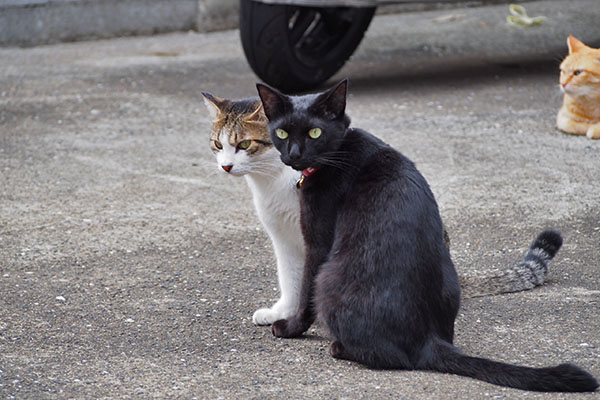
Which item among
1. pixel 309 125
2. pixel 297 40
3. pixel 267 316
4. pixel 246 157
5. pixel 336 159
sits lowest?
pixel 267 316

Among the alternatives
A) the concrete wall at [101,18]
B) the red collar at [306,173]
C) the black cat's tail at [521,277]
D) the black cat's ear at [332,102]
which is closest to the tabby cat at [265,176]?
the red collar at [306,173]

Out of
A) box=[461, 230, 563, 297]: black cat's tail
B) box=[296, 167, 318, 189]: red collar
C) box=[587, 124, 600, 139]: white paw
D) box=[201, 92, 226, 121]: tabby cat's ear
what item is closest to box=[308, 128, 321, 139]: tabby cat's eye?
box=[296, 167, 318, 189]: red collar

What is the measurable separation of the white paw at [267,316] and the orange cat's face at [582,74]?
9.54ft

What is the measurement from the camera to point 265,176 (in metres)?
3.04

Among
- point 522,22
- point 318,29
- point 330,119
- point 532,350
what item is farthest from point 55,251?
point 522,22

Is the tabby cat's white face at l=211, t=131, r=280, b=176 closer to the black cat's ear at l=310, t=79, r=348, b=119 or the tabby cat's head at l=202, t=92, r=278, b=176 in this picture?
the tabby cat's head at l=202, t=92, r=278, b=176

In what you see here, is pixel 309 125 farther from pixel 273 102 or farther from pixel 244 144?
pixel 244 144

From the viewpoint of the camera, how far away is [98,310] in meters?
3.25

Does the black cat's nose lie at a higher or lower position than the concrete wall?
higher

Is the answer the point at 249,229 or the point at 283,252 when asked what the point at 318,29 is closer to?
the point at 249,229

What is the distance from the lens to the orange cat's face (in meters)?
4.97

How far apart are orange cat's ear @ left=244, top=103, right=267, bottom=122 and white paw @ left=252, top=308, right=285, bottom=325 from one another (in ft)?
2.46

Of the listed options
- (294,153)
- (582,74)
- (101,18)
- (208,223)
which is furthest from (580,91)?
(101,18)

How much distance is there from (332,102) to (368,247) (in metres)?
0.51
